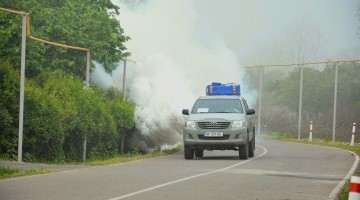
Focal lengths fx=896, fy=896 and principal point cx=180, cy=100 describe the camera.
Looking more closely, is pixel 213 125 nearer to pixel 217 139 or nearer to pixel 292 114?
pixel 217 139

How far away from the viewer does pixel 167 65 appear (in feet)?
135

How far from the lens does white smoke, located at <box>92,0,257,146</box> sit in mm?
34550

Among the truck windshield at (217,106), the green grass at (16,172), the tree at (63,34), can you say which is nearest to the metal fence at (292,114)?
the tree at (63,34)

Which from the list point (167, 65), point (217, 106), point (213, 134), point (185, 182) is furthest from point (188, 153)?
point (167, 65)

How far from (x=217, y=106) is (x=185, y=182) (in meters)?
11.6

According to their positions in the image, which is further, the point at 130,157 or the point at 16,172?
the point at 130,157

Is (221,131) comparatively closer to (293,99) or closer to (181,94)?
(181,94)

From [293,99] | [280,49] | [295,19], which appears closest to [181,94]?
[293,99]

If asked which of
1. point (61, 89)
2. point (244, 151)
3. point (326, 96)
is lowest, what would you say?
point (244, 151)

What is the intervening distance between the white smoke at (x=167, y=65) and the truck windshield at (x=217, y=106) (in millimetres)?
4158

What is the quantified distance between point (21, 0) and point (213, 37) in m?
25.6

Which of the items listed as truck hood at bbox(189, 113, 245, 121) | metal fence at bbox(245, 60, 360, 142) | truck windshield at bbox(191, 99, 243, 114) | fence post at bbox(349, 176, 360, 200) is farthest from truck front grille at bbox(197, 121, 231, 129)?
metal fence at bbox(245, 60, 360, 142)

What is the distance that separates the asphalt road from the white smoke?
29.0 feet

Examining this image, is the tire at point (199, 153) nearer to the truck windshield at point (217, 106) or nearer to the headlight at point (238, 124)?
the truck windshield at point (217, 106)
